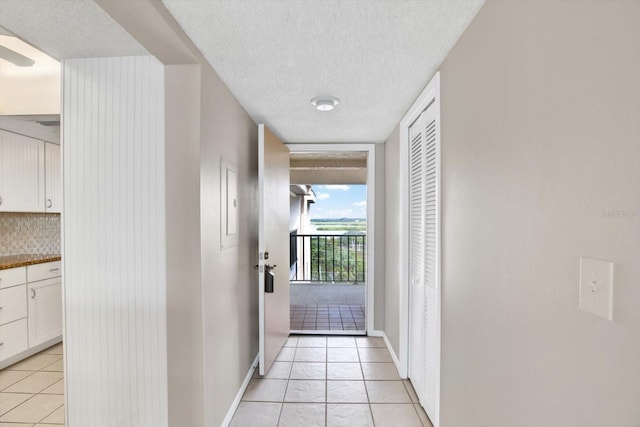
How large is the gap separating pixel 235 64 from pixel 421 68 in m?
1.01

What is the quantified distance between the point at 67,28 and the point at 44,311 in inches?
117

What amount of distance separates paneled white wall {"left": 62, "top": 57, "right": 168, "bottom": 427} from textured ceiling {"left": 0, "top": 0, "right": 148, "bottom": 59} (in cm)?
9

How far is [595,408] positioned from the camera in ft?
2.25

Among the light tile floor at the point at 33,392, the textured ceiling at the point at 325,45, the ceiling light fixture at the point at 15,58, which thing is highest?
the ceiling light fixture at the point at 15,58

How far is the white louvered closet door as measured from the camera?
194 centimetres

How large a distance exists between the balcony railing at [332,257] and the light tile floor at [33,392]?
3.96 meters

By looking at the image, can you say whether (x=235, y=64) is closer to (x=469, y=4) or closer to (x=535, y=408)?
(x=469, y=4)

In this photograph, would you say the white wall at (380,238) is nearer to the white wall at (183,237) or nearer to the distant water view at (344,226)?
the white wall at (183,237)

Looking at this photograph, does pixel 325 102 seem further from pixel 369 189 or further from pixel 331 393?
pixel 331 393

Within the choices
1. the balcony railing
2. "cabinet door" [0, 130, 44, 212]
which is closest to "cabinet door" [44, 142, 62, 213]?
"cabinet door" [0, 130, 44, 212]

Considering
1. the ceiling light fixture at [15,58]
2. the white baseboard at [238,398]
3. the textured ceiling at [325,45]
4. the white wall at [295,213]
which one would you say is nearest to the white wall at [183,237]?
the textured ceiling at [325,45]

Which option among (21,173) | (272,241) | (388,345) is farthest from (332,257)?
(21,173)

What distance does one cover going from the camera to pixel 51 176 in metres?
3.36

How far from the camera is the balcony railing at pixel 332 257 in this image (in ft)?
20.1
